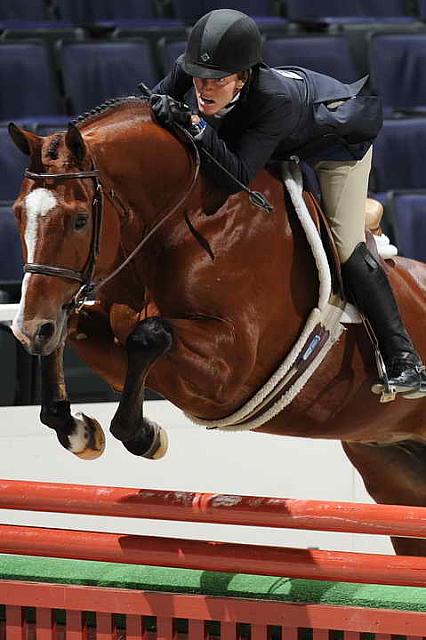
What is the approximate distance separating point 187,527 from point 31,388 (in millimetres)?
864

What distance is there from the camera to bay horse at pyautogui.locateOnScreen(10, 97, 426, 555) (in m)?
2.77

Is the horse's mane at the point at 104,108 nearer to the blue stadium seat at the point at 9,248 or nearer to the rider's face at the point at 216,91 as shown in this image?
the rider's face at the point at 216,91

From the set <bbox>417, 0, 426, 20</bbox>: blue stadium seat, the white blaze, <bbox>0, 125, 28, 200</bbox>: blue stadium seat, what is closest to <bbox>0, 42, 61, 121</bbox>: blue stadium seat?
<bbox>0, 125, 28, 200</bbox>: blue stadium seat

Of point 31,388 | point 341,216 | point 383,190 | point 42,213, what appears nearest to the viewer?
point 42,213

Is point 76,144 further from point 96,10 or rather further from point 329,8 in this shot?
point 329,8

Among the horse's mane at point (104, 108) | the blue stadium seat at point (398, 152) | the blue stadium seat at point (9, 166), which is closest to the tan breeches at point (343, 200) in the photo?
the horse's mane at point (104, 108)

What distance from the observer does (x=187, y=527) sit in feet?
16.2

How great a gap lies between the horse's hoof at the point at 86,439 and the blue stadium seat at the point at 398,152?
12.1 ft

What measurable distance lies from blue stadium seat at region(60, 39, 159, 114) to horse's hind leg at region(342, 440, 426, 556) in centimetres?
313

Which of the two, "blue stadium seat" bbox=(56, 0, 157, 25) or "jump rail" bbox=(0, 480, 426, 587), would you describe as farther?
"blue stadium seat" bbox=(56, 0, 157, 25)

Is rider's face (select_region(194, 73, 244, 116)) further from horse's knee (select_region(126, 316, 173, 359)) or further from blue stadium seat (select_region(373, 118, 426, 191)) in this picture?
blue stadium seat (select_region(373, 118, 426, 191))

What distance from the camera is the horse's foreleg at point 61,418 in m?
3.11

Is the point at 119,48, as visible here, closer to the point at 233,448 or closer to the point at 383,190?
the point at 383,190

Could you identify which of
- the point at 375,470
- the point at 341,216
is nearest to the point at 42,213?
the point at 341,216
